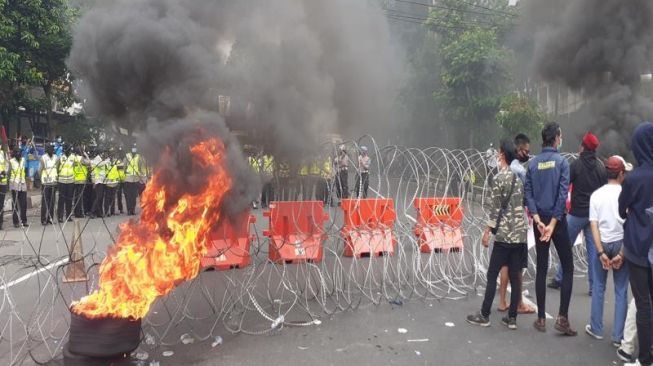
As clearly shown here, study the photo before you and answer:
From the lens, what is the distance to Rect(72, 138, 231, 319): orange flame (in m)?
3.97

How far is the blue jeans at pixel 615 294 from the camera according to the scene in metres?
4.47

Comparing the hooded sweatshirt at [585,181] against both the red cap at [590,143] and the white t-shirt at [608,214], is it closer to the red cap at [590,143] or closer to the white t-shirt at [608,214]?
the red cap at [590,143]

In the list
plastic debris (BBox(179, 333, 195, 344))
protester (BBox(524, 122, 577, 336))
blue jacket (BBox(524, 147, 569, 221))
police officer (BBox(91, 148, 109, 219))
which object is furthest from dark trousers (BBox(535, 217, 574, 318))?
police officer (BBox(91, 148, 109, 219))

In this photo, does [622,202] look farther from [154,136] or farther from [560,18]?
[560,18]

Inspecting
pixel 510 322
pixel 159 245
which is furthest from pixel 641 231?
pixel 159 245

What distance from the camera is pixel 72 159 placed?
1277 centimetres

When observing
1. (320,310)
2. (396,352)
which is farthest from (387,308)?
(396,352)

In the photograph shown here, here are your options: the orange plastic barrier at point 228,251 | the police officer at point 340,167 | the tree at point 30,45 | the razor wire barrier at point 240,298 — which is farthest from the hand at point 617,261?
the tree at point 30,45

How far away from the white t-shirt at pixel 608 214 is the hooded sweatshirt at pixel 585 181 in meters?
1.54

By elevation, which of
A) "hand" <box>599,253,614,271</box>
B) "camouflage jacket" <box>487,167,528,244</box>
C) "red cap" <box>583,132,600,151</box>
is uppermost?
"red cap" <box>583,132,600,151</box>

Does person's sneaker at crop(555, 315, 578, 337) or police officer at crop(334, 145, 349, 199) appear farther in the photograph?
police officer at crop(334, 145, 349, 199)

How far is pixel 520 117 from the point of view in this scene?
17.7m

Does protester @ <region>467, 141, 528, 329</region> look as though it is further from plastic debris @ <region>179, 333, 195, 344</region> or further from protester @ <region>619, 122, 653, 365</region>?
plastic debris @ <region>179, 333, 195, 344</region>

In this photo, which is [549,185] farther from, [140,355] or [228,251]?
[228,251]
